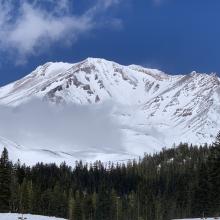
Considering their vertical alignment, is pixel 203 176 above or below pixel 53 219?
above

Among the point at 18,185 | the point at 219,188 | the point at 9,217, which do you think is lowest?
the point at 9,217

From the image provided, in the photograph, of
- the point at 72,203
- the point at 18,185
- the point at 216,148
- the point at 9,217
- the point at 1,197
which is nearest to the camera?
the point at 9,217

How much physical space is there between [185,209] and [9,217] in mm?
124273

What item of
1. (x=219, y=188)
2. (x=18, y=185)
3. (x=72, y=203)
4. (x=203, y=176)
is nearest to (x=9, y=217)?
(x=219, y=188)

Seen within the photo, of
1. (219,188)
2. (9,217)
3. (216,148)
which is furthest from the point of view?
(219,188)

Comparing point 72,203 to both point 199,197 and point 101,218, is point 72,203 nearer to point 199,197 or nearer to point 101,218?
point 101,218

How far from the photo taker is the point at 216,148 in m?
95.1

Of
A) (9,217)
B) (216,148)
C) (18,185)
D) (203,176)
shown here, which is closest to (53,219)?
(9,217)

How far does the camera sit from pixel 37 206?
183125mm

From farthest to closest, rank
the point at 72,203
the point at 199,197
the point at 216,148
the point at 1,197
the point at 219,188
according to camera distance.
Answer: the point at 72,203 → the point at 199,197 → the point at 1,197 → the point at 219,188 → the point at 216,148

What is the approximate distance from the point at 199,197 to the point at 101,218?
75776mm

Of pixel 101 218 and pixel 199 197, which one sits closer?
pixel 199 197

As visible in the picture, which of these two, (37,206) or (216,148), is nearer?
(216,148)

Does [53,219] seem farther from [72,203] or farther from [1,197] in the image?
[72,203]
